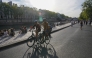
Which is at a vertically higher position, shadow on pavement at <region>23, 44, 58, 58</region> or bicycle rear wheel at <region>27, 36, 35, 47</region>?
bicycle rear wheel at <region>27, 36, 35, 47</region>

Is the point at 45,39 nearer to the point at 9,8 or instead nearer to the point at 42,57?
the point at 42,57

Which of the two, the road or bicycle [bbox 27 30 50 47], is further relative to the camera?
bicycle [bbox 27 30 50 47]

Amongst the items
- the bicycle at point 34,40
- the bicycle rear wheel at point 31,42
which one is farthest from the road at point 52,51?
the bicycle at point 34,40

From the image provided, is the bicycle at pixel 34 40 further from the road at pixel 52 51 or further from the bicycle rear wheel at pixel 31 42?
the road at pixel 52 51

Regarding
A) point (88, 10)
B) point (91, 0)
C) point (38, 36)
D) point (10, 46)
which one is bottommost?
point (10, 46)

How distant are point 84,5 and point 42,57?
59.3 metres

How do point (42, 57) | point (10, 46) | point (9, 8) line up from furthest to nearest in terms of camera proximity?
point (9, 8)
point (10, 46)
point (42, 57)

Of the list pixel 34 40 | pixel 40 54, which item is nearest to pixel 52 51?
pixel 40 54

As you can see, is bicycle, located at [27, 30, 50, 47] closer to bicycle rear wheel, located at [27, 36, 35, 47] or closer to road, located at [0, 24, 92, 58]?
bicycle rear wheel, located at [27, 36, 35, 47]

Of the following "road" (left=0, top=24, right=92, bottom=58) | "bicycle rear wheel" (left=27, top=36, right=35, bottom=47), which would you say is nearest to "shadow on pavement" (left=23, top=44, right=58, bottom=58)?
"road" (left=0, top=24, right=92, bottom=58)

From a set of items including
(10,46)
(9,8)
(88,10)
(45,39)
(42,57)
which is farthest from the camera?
(9,8)

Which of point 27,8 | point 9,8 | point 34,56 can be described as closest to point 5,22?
point 9,8

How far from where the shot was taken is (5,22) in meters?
A: 60.4

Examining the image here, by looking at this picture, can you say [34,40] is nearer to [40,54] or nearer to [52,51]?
[52,51]
